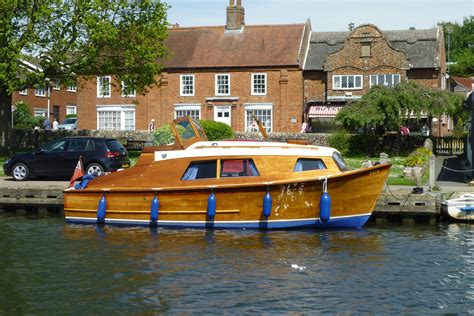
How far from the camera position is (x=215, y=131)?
4222cm

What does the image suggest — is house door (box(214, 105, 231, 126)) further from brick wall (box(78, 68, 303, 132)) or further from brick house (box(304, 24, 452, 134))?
brick house (box(304, 24, 452, 134))

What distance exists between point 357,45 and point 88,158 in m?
32.0

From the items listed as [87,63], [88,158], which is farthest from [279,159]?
[87,63]

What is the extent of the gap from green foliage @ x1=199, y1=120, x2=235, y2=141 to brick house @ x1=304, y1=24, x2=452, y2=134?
506 inches

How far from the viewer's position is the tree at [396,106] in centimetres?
3778

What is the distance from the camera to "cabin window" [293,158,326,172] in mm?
19719

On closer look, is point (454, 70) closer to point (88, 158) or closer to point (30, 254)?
point (88, 158)

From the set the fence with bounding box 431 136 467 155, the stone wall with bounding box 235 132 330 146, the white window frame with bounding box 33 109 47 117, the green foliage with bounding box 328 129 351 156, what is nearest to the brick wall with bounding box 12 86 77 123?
the white window frame with bounding box 33 109 47 117

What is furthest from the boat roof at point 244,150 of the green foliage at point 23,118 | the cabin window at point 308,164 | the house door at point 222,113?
the green foliage at point 23,118

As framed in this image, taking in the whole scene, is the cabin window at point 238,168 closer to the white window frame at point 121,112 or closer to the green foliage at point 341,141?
the green foliage at point 341,141

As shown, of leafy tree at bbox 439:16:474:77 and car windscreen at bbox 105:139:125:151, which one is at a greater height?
leafy tree at bbox 439:16:474:77

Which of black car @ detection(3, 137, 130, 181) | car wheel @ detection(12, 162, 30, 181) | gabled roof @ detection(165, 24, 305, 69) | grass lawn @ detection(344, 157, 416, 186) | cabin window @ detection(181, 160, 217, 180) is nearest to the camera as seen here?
cabin window @ detection(181, 160, 217, 180)

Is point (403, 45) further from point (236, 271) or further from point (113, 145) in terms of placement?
point (236, 271)

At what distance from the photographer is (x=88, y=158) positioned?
87.4 ft
